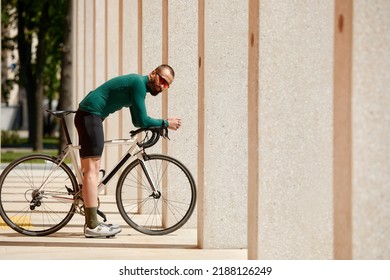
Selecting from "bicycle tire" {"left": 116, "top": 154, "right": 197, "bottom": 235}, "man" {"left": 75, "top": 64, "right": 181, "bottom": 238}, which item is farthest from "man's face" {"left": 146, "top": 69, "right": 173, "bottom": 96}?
"bicycle tire" {"left": 116, "top": 154, "right": 197, "bottom": 235}

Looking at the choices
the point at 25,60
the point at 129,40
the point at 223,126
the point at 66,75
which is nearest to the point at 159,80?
the point at 223,126

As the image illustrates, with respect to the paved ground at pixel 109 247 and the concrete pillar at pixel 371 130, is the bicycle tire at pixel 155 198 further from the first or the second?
the concrete pillar at pixel 371 130

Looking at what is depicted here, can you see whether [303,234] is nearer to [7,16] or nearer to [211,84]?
[211,84]

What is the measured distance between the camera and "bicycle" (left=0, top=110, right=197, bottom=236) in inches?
376

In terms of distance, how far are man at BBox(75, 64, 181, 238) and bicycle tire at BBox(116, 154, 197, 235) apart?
1.08 feet

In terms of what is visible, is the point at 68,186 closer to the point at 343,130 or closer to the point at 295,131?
the point at 295,131

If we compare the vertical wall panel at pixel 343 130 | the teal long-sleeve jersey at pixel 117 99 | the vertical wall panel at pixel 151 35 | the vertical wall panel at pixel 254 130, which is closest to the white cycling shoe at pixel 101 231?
Answer: the teal long-sleeve jersey at pixel 117 99

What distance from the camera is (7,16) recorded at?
35000 millimetres

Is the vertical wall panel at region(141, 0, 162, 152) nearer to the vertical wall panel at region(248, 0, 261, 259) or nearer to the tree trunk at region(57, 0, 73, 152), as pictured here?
the vertical wall panel at region(248, 0, 261, 259)

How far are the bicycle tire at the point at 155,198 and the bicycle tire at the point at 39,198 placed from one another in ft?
1.54

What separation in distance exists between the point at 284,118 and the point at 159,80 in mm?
2299

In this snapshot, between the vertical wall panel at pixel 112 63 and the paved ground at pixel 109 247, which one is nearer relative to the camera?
the paved ground at pixel 109 247

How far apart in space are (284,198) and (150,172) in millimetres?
2794

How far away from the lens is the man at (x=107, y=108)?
9125 millimetres
